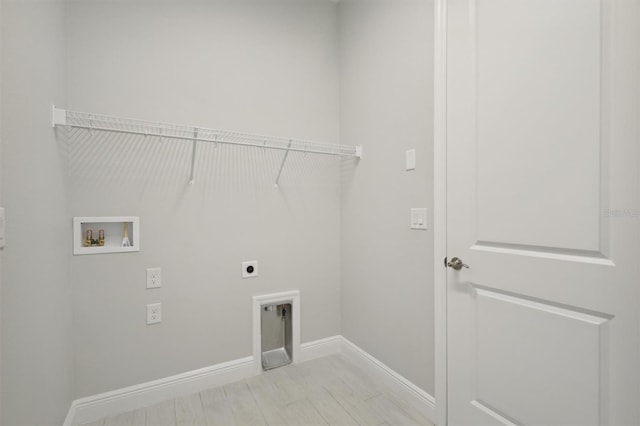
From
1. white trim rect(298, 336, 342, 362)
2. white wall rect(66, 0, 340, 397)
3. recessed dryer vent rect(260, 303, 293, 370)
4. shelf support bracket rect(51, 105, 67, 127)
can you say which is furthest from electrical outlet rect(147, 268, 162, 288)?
white trim rect(298, 336, 342, 362)

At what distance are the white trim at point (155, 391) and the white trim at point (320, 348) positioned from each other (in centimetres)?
40

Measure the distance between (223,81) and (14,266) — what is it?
1451 mm

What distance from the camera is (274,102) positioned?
211 centimetres

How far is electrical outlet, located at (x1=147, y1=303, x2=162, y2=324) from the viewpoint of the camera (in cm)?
173

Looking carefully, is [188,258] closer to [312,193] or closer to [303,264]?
[303,264]

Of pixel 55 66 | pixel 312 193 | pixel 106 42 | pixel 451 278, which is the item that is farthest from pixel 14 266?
pixel 451 278

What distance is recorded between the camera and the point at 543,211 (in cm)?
117

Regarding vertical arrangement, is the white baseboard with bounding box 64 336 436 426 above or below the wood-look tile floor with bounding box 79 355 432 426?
above

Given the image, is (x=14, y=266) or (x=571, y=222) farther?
(x=571, y=222)

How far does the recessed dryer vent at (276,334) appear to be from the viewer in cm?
214

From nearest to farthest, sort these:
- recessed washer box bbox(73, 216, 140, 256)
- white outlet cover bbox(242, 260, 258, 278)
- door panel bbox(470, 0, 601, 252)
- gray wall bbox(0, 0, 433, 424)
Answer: door panel bbox(470, 0, 601, 252)
gray wall bbox(0, 0, 433, 424)
recessed washer box bbox(73, 216, 140, 256)
white outlet cover bbox(242, 260, 258, 278)

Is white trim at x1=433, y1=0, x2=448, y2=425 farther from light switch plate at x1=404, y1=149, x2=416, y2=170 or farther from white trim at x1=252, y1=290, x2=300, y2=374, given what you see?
white trim at x1=252, y1=290, x2=300, y2=374

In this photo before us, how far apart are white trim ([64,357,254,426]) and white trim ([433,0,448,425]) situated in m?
1.19

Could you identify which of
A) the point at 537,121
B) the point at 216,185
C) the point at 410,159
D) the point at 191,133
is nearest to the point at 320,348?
the point at 216,185
